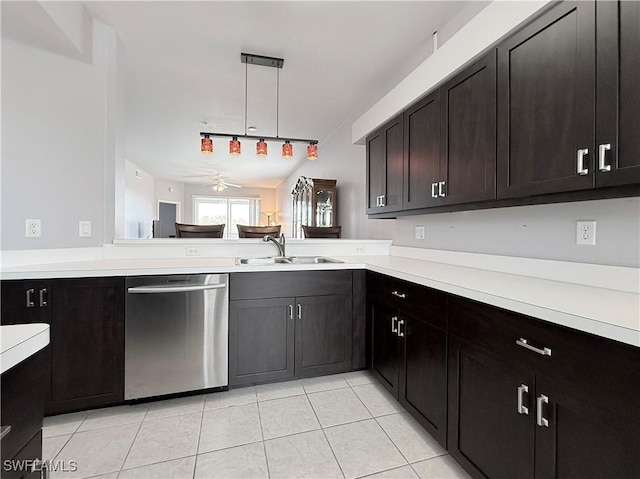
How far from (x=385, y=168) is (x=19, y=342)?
2337mm

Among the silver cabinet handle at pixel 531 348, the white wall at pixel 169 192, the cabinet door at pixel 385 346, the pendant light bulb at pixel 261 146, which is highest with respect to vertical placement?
the white wall at pixel 169 192

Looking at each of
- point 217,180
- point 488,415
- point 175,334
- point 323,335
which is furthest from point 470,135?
point 217,180

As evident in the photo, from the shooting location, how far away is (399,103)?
2.21 meters

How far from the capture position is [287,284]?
209 cm

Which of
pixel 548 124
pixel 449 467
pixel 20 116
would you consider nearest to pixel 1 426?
pixel 449 467

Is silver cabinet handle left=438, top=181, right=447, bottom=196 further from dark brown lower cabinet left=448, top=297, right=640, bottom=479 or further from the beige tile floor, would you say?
the beige tile floor

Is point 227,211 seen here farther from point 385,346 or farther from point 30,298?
point 385,346

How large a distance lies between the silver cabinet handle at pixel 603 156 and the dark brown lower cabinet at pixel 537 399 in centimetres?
57

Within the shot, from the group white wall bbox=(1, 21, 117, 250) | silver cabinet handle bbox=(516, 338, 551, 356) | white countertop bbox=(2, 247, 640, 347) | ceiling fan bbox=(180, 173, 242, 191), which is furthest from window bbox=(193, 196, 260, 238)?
silver cabinet handle bbox=(516, 338, 551, 356)

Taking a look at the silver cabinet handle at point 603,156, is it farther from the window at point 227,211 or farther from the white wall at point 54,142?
the window at point 227,211

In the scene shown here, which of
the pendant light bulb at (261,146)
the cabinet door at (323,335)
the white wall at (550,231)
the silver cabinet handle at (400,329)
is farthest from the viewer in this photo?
the pendant light bulb at (261,146)

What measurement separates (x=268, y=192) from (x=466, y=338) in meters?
9.66

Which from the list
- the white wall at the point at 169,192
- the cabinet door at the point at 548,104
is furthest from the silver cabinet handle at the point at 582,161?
the white wall at the point at 169,192

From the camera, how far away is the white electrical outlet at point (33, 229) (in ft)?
6.44
